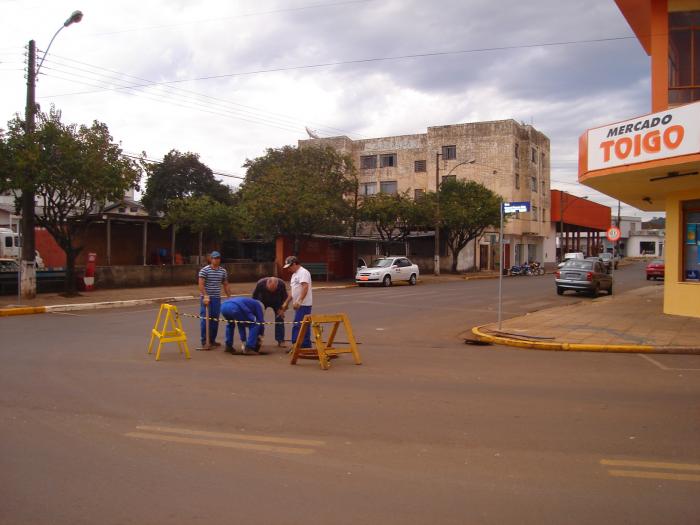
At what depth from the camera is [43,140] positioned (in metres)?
19.6

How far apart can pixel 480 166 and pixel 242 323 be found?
5003cm

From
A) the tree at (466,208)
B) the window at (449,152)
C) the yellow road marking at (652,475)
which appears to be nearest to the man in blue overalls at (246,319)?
the yellow road marking at (652,475)

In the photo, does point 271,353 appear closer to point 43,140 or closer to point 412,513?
point 412,513

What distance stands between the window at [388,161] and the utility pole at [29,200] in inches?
1758

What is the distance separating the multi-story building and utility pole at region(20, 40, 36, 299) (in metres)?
37.6

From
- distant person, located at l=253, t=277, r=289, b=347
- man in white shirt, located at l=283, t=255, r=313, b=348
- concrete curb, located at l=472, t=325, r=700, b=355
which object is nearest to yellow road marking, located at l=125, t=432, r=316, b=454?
man in white shirt, located at l=283, t=255, r=313, b=348

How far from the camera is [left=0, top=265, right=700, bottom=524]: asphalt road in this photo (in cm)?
409

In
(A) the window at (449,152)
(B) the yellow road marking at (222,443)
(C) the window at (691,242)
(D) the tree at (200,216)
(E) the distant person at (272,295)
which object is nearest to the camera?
(B) the yellow road marking at (222,443)

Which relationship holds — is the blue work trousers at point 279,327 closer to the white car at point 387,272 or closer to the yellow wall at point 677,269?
the yellow wall at point 677,269

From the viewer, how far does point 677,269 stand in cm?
1617

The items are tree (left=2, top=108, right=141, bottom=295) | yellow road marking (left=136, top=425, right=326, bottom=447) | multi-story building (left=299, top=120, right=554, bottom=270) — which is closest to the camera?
yellow road marking (left=136, top=425, right=326, bottom=447)

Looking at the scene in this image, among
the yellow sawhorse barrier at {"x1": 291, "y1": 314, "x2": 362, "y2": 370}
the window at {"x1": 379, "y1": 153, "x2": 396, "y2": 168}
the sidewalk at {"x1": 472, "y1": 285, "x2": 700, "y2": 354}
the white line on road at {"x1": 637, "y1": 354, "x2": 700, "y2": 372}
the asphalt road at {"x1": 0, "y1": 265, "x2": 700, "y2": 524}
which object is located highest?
the window at {"x1": 379, "y1": 153, "x2": 396, "y2": 168}

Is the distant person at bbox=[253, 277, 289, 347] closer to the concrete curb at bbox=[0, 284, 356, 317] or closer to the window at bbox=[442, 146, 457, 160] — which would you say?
the concrete curb at bbox=[0, 284, 356, 317]

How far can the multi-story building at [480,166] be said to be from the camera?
56031mm
